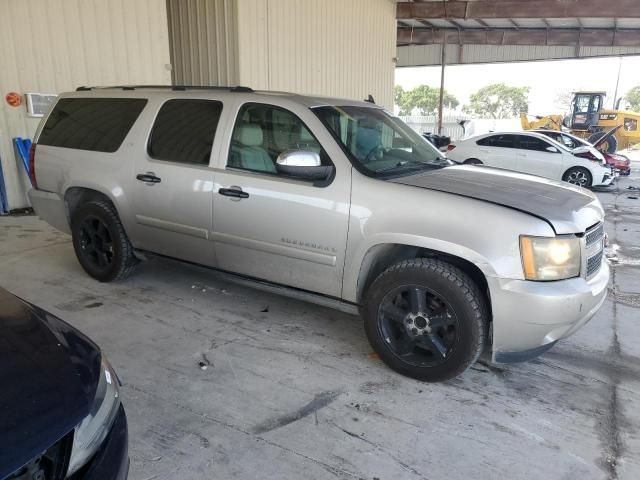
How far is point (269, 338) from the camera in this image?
154 inches

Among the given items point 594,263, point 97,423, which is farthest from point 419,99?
point 97,423

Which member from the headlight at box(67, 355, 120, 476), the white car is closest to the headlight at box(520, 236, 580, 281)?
the headlight at box(67, 355, 120, 476)

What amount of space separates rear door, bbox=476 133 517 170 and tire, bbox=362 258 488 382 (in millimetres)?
10745

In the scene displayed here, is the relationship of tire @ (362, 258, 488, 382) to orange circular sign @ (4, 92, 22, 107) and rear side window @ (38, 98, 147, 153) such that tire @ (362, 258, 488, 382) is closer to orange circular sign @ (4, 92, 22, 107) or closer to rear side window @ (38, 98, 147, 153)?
rear side window @ (38, 98, 147, 153)

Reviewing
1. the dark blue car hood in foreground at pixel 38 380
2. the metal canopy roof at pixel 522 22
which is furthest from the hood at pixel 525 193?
the metal canopy roof at pixel 522 22

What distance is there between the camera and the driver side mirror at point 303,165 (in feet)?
11.1

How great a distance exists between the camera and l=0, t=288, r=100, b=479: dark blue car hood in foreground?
155cm

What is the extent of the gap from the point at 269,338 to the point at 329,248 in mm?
Answer: 923

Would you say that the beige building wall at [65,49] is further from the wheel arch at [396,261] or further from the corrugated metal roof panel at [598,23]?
the corrugated metal roof panel at [598,23]

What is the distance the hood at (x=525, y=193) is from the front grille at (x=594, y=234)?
0.14 ft

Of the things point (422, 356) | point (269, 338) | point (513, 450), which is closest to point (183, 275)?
point (269, 338)

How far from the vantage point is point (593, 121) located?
75.4ft

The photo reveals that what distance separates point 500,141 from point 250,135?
10.7 meters

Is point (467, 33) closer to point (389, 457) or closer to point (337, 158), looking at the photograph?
point (337, 158)
